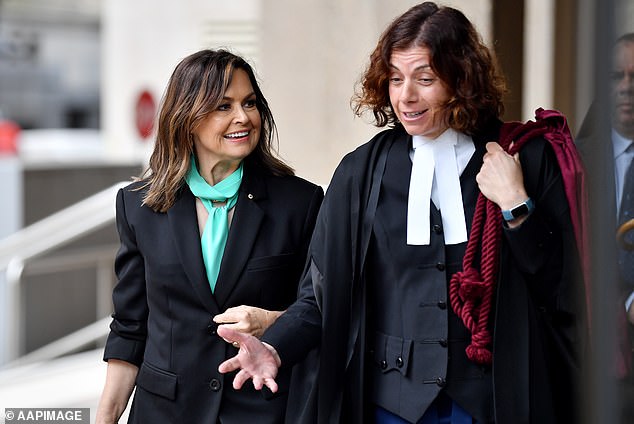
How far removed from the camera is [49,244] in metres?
6.69

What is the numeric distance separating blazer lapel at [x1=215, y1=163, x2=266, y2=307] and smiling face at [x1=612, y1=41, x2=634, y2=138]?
1408 mm

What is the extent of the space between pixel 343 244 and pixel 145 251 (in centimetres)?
69

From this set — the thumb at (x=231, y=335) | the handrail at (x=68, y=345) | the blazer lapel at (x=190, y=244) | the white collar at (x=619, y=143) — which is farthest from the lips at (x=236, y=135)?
the handrail at (x=68, y=345)

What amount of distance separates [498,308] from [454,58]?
0.63 metres

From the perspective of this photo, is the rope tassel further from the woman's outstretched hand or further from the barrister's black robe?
the woman's outstretched hand

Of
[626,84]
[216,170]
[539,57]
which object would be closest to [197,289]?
[216,170]

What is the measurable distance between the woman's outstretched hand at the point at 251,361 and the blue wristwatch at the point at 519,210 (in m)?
0.70

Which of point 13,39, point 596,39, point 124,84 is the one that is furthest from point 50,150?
point 596,39

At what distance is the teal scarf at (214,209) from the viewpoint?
3332mm

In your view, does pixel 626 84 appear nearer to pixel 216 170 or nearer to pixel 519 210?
pixel 519 210

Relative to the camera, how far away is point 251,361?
116 inches

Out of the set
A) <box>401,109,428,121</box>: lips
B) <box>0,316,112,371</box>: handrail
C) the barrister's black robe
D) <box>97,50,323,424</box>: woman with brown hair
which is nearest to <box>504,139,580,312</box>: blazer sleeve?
the barrister's black robe

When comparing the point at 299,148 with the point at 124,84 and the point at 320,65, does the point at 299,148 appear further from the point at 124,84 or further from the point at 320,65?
the point at 124,84

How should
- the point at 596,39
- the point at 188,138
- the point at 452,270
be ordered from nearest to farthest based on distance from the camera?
1. the point at 596,39
2. the point at 452,270
3. the point at 188,138
